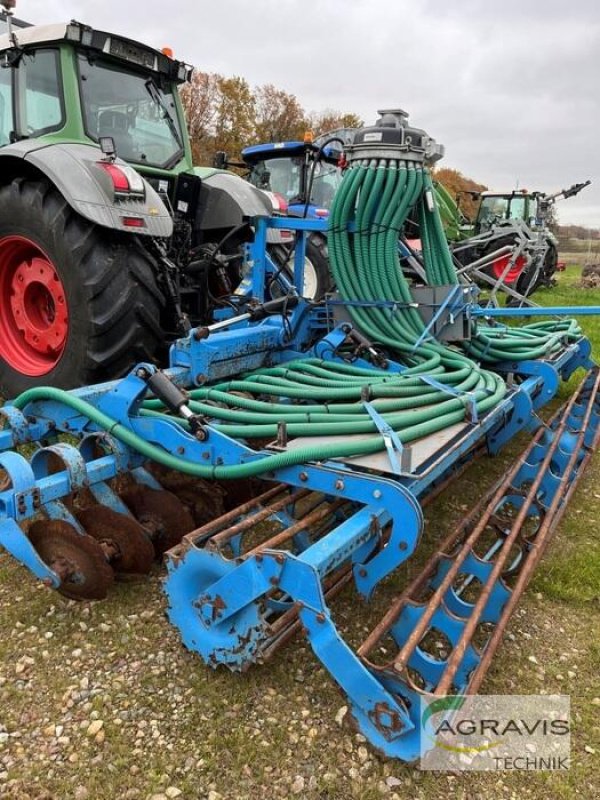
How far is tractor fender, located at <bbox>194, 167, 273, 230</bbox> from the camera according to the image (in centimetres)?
401

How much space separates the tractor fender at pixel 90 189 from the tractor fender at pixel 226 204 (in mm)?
903

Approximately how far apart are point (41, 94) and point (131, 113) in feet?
1.71

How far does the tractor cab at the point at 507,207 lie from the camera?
13.2 m

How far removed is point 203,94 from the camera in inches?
883

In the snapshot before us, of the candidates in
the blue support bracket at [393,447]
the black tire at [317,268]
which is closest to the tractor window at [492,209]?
the black tire at [317,268]

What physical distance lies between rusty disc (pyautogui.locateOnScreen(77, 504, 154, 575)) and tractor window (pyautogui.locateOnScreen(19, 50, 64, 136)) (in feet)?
7.87

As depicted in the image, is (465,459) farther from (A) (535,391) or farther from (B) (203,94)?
(B) (203,94)

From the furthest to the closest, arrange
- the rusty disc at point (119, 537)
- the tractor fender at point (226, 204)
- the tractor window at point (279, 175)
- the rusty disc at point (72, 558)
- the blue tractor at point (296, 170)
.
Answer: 1. the tractor window at point (279, 175)
2. the blue tractor at point (296, 170)
3. the tractor fender at point (226, 204)
4. the rusty disc at point (119, 537)
5. the rusty disc at point (72, 558)

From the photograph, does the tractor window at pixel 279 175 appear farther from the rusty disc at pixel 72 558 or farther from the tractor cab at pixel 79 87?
the rusty disc at pixel 72 558

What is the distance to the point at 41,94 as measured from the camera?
3.64m

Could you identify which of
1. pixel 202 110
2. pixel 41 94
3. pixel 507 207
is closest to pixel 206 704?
pixel 41 94

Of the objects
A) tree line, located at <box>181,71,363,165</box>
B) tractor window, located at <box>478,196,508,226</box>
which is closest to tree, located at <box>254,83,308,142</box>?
tree line, located at <box>181,71,363,165</box>

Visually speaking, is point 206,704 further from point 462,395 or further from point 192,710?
point 462,395

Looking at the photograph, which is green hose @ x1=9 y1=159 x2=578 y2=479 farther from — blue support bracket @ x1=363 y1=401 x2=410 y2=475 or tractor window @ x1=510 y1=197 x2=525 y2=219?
tractor window @ x1=510 y1=197 x2=525 y2=219
